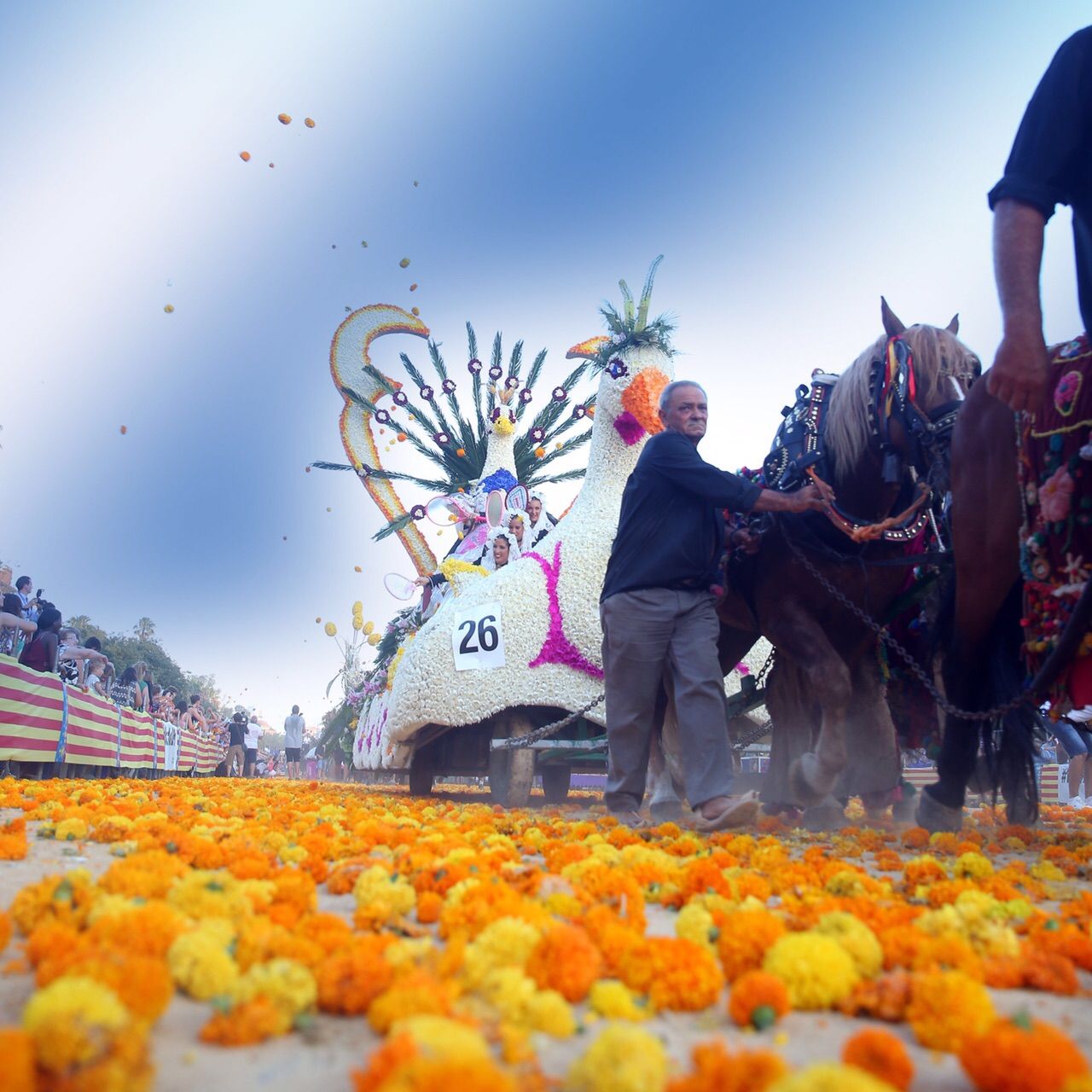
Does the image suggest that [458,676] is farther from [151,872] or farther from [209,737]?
[209,737]

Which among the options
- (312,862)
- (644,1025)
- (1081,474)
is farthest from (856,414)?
(644,1025)

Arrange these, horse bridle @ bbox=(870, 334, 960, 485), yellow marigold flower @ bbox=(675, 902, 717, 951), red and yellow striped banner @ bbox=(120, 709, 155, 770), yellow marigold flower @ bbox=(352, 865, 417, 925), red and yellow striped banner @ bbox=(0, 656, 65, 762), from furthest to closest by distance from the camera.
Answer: red and yellow striped banner @ bbox=(120, 709, 155, 770), red and yellow striped banner @ bbox=(0, 656, 65, 762), horse bridle @ bbox=(870, 334, 960, 485), yellow marigold flower @ bbox=(352, 865, 417, 925), yellow marigold flower @ bbox=(675, 902, 717, 951)

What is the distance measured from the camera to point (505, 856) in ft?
7.97

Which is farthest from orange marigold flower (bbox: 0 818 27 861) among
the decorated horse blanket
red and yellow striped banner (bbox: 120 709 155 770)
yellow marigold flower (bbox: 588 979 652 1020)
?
red and yellow striped banner (bbox: 120 709 155 770)

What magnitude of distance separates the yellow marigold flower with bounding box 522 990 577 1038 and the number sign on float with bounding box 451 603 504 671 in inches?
194

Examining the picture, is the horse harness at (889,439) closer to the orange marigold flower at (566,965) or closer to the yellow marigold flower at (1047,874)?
the yellow marigold flower at (1047,874)

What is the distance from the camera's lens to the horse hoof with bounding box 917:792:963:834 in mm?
3920

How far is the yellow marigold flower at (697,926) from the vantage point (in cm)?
157

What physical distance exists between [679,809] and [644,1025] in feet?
11.6

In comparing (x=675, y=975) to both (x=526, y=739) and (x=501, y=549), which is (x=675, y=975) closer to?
(x=526, y=739)

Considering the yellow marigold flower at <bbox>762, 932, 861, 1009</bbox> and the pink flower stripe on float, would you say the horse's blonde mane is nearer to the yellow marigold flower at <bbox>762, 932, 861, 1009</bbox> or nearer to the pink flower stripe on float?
the pink flower stripe on float

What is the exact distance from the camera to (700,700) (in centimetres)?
378

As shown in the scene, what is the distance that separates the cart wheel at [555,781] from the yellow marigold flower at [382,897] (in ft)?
18.4

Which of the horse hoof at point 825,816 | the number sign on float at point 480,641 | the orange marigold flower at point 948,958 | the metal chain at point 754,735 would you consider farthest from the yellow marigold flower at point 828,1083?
the number sign on float at point 480,641
